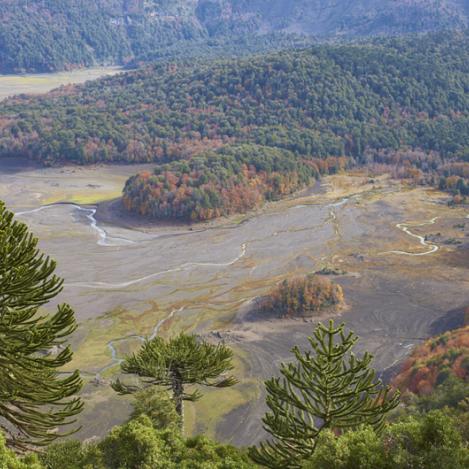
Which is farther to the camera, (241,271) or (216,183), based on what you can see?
(216,183)

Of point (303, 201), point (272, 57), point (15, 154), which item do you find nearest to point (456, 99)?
point (272, 57)

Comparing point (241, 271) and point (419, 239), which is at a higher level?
point (241, 271)

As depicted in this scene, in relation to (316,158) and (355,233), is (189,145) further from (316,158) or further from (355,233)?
Answer: (355,233)

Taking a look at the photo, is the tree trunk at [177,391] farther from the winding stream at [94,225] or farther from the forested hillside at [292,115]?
the forested hillside at [292,115]

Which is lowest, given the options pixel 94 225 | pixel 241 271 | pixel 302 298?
pixel 241 271

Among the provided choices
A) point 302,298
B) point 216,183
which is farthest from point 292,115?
point 302,298

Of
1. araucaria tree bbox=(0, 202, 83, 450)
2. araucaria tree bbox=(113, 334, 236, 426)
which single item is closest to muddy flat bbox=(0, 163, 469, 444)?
araucaria tree bbox=(113, 334, 236, 426)

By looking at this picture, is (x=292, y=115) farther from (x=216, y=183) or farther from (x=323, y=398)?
(x=323, y=398)

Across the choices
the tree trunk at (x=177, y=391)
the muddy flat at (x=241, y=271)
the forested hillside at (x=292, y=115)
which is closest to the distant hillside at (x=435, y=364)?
the muddy flat at (x=241, y=271)
